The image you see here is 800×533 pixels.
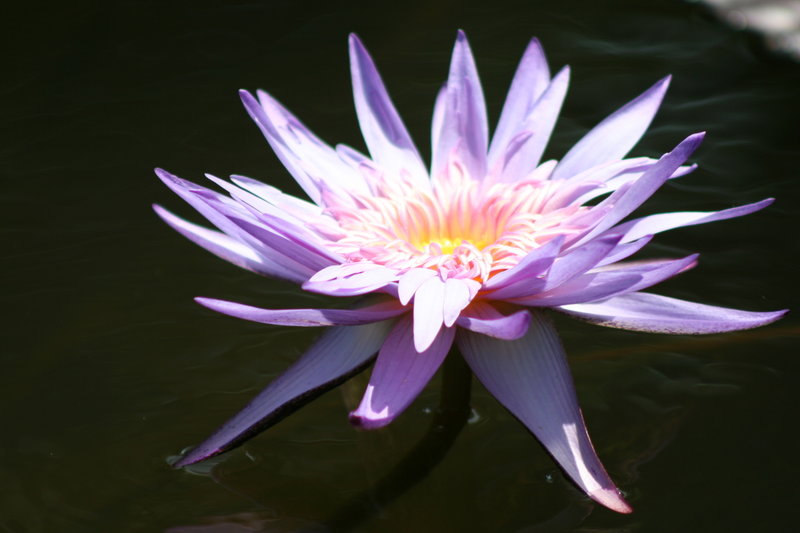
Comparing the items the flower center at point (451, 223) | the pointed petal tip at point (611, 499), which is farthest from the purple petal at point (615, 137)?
the pointed petal tip at point (611, 499)

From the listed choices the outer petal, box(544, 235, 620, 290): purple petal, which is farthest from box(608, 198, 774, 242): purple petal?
the outer petal

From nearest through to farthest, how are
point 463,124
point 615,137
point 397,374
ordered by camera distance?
point 397,374 < point 615,137 < point 463,124

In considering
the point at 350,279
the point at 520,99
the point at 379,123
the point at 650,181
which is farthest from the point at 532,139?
the point at 350,279

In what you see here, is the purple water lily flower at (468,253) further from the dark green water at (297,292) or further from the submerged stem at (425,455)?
the dark green water at (297,292)

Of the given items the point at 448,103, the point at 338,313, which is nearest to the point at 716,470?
the point at 338,313

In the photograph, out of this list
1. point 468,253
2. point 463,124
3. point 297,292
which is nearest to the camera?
point 468,253

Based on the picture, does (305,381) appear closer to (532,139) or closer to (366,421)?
(366,421)

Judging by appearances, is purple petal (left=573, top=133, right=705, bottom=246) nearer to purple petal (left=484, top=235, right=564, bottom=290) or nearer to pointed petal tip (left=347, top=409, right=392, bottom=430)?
purple petal (left=484, top=235, right=564, bottom=290)
